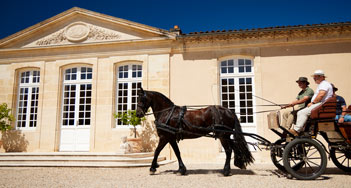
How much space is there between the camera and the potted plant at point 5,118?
8828 millimetres

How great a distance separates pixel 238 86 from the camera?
822 centimetres

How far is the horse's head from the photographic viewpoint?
526cm

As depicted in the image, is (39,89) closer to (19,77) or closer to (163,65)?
(19,77)

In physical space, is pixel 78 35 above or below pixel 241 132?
above

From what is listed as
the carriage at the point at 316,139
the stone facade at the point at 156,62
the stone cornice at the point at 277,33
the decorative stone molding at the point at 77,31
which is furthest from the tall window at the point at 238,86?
the decorative stone molding at the point at 77,31

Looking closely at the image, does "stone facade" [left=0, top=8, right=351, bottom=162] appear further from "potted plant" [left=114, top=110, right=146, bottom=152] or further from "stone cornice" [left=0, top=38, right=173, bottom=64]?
"potted plant" [left=114, top=110, right=146, bottom=152]

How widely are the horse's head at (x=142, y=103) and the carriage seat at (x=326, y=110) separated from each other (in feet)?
10.7

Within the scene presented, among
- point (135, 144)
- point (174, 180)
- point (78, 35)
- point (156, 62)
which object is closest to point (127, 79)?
point (156, 62)

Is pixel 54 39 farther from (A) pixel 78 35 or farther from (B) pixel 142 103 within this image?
(B) pixel 142 103

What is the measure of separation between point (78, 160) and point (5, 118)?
417 centimetres

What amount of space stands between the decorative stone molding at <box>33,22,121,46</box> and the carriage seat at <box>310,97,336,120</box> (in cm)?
693

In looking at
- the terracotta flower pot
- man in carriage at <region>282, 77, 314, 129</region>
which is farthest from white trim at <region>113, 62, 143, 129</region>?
man in carriage at <region>282, 77, 314, 129</region>

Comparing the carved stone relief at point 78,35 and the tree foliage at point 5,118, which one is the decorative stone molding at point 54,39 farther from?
the tree foliage at point 5,118

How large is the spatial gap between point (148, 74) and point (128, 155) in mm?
2892
